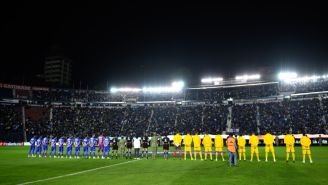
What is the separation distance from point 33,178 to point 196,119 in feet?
154

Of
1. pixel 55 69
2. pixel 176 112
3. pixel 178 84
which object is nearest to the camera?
pixel 176 112

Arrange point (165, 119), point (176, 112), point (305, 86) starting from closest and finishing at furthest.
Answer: point (305, 86) → point (165, 119) → point (176, 112)

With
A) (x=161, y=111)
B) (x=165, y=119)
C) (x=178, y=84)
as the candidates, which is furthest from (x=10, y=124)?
(x=178, y=84)

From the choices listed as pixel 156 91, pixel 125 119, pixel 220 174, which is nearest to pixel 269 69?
pixel 156 91

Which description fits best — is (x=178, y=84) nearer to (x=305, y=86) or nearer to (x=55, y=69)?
(x=305, y=86)

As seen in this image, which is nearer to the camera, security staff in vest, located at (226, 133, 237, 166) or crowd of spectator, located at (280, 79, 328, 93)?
security staff in vest, located at (226, 133, 237, 166)

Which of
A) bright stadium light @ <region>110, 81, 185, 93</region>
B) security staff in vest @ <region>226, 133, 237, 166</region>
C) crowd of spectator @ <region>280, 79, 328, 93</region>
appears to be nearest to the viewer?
security staff in vest @ <region>226, 133, 237, 166</region>

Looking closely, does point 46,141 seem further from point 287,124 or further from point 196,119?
point 287,124

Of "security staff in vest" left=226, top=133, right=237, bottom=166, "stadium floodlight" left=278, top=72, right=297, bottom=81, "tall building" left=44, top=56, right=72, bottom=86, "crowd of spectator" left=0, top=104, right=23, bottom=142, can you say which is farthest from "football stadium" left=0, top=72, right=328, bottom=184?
"tall building" left=44, top=56, right=72, bottom=86

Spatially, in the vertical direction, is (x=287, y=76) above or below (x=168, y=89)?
above

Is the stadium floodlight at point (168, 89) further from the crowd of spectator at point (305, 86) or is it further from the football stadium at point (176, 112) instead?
the crowd of spectator at point (305, 86)

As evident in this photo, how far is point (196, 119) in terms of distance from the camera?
60.8m

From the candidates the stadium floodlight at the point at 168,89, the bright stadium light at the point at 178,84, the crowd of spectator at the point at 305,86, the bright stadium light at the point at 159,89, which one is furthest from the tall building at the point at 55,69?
the crowd of spectator at the point at 305,86

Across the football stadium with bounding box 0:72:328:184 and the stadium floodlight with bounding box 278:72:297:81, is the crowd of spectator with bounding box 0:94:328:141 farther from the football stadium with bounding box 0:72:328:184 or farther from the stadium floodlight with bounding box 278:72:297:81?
the stadium floodlight with bounding box 278:72:297:81
